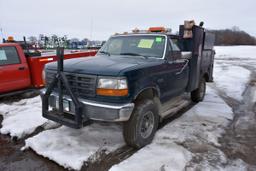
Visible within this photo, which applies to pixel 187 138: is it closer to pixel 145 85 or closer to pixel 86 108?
pixel 145 85

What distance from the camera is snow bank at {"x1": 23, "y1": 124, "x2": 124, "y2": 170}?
329 centimetres

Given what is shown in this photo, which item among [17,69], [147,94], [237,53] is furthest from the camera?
[237,53]

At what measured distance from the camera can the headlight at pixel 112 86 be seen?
3.02 m

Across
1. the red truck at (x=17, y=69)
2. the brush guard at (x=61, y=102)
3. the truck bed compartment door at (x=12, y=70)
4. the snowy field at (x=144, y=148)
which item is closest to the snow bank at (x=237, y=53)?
the snowy field at (x=144, y=148)

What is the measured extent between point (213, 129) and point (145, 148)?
69.3 inches

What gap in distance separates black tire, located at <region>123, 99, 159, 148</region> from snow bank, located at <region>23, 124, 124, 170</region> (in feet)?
1.33

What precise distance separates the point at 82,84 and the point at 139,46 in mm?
1605

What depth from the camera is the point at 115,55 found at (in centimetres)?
443

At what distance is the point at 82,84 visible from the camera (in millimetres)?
3287

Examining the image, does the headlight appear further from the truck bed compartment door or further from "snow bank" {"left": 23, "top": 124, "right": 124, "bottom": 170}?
the truck bed compartment door

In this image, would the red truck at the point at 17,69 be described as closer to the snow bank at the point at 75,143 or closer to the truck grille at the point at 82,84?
the snow bank at the point at 75,143

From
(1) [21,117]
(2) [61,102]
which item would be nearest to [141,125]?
(2) [61,102]

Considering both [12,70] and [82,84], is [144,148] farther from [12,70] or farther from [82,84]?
[12,70]

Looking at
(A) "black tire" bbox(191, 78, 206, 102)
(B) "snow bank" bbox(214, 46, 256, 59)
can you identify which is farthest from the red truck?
(B) "snow bank" bbox(214, 46, 256, 59)
